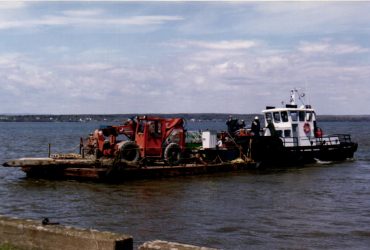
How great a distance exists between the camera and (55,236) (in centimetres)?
565

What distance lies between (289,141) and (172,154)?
890 centimetres

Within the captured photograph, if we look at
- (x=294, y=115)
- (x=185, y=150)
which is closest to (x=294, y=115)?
Answer: (x=294, y=115)

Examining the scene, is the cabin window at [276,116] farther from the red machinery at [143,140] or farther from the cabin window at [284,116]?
the red machinery at [143,140]

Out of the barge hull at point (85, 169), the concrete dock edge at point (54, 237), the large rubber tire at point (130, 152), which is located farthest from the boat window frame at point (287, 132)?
the concrete dock edge at point (54, 237)

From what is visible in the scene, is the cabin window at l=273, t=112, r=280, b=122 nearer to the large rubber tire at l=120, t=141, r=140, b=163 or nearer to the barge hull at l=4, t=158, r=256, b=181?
the barge hull at l=4, t=158, r=256, b=181

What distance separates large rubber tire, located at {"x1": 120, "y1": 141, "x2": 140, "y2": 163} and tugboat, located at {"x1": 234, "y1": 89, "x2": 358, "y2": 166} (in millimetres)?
7074

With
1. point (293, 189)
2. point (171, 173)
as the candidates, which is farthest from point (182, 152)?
point (293, 189)

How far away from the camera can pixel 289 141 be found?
29719 mm

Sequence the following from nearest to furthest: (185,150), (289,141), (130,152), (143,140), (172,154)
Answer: (130,152)
(143,140)
(172,154)
(185,150)
(289,141)

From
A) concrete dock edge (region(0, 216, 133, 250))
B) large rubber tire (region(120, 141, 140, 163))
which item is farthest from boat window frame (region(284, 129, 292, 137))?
concrete dock edge (region(0, 216, 133, 250))

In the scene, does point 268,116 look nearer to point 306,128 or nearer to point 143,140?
point 306,128

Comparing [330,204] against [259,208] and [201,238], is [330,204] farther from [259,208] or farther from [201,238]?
[201,238]

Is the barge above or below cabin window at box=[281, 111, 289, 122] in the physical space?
below

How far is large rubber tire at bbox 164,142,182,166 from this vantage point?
23.3 metres
